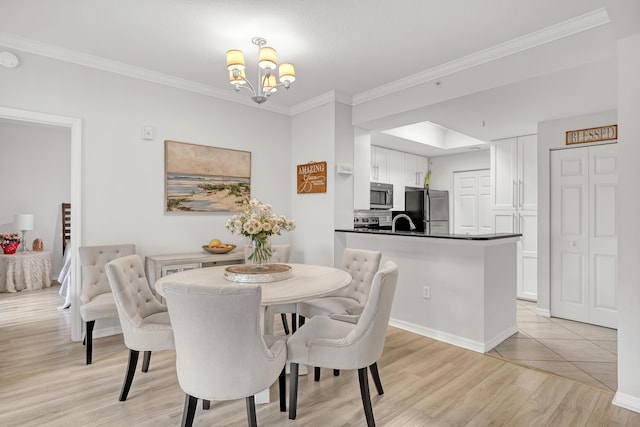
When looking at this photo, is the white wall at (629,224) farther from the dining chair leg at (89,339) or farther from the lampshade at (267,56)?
the dining chair leg at (89,339)

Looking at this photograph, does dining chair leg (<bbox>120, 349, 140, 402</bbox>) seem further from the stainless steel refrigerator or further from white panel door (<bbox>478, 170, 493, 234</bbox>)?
white panel door (<bbox>478, 170, 493, 234</bbox>)

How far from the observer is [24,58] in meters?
2.94

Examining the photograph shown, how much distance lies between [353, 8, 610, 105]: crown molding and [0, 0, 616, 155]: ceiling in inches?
1.0

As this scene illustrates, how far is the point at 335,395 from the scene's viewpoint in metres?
2.31

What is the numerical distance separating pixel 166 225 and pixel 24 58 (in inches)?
71.2

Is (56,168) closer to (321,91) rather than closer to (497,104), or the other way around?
(321,91)

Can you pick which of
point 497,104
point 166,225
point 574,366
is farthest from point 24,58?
point 574,366

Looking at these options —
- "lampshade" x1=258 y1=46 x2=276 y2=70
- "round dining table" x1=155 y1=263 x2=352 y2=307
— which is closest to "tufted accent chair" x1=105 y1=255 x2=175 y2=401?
"round dining table" x1=155 y1=263 x2=352 y2=307

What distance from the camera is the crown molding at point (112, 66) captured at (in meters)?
2.90

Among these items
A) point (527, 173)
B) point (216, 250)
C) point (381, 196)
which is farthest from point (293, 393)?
point (527, 173)

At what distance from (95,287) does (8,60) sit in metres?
1.96

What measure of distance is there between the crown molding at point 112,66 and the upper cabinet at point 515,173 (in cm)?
355

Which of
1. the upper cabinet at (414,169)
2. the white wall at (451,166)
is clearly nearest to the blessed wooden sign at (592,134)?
the white wall at (451,166)

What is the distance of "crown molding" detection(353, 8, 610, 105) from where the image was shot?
2.46 metres
